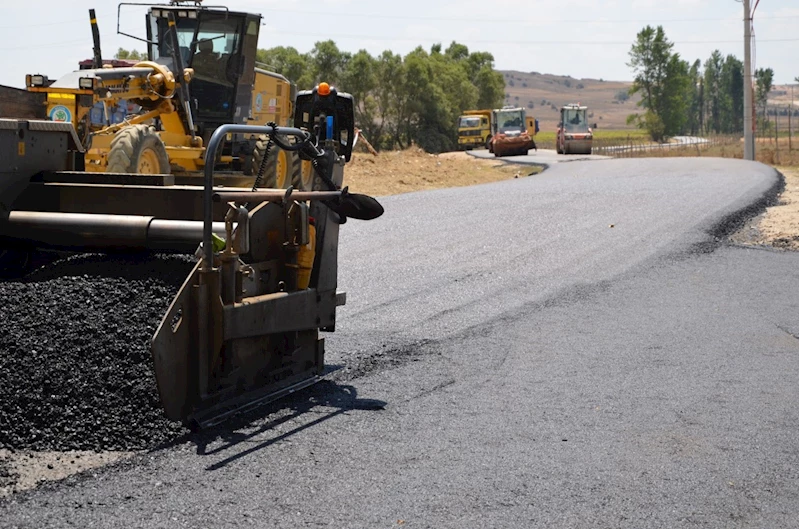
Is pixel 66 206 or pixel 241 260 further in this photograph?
pixel 66 206

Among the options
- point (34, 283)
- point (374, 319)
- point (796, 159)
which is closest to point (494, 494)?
point (34, 283)

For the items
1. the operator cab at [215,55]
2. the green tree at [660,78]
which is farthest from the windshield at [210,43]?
the green tree at [660,78]

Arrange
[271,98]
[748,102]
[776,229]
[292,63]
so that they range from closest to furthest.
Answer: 1. [776,229]
2. [271,98]
3. [748,102]
4. [292,63]

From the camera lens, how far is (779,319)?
8656 mm

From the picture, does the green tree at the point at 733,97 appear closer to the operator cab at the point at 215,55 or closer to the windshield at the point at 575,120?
the windshield at the point at 575,120

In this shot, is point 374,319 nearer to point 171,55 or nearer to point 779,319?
point 779,319

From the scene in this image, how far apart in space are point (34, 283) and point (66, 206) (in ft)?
2.04

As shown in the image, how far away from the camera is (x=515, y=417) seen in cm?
547

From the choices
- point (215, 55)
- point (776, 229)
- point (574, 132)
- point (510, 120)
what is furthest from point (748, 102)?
point (215, 55)

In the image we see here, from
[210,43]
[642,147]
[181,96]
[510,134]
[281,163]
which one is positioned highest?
[642,147]

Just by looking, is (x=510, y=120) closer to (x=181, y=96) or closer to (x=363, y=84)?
(x=363, y=84)

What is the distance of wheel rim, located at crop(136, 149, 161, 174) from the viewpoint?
33.7 ft

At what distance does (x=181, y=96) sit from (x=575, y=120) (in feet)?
126

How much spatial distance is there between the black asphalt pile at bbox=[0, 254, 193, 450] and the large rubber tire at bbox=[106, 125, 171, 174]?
403 cm
